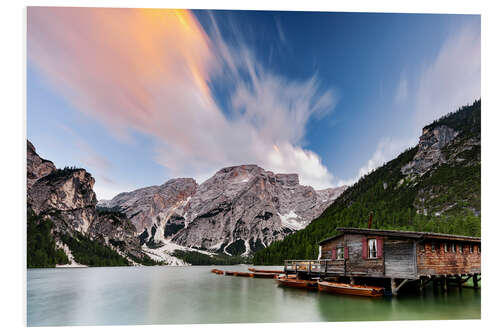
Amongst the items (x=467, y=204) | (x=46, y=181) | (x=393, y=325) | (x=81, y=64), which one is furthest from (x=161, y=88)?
(x=46, y=181)

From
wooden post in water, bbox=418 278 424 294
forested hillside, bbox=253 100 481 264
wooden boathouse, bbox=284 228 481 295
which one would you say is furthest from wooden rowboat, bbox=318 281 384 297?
forested hillside, bbox=253 100 481 264

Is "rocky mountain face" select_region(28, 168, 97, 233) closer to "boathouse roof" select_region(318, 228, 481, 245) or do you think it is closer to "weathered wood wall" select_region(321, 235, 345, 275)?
"weathered wood wall" select_region(321, 235, 345, 275)

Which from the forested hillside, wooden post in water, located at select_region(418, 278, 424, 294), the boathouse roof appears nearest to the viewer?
the boathouse roof

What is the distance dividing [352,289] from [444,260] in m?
6.31

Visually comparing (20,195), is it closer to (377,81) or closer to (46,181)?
(377,81)

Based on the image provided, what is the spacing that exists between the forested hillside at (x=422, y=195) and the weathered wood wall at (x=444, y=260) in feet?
135

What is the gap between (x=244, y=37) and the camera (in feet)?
70.5

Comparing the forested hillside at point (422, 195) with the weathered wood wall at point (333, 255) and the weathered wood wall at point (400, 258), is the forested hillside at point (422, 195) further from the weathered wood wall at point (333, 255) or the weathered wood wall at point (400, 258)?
the weathered wood wall at point (400, 258)

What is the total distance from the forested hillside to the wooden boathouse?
1707 inches

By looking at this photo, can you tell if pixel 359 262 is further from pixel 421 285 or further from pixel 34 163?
pixel 34 163

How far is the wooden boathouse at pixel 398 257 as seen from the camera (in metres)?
20.7

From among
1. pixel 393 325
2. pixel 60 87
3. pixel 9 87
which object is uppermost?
pixel 60 87

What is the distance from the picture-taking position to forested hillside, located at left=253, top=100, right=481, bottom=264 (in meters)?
84.9

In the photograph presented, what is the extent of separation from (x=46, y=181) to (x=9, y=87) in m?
193
